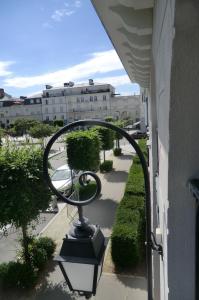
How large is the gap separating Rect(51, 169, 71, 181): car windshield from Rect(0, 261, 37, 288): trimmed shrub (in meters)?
8.15

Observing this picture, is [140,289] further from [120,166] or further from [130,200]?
[120,166]

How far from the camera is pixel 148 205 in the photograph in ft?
7.59

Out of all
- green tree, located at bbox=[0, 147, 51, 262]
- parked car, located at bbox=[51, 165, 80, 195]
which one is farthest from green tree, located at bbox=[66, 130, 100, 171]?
green tree, located at bbox=[0, 147, 51, 262]

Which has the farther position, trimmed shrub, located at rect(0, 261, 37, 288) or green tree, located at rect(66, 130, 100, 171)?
green tree, located at rect(66, 130, 100, 171)

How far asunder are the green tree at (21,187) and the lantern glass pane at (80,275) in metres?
5.42

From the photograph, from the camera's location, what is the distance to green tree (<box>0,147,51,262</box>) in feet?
25.1

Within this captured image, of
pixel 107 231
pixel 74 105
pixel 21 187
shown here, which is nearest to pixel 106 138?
pixel 107 231

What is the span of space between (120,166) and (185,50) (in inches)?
878

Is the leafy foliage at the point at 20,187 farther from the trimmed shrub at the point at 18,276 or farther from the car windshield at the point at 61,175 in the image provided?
the car windshield at the point at 61,175

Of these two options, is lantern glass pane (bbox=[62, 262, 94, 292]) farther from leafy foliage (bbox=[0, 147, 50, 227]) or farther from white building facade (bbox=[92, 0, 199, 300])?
leafy foliage (bbox=[0, 147, 50, 227])

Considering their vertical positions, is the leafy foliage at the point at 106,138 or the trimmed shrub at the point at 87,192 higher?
the leafy foliage at the point at 106,138

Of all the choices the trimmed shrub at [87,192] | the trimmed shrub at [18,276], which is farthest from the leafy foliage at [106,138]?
the trimmed shrub at [18,276]

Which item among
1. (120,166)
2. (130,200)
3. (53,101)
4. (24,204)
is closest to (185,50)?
(24,204)

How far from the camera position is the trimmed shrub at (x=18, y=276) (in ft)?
26.5
